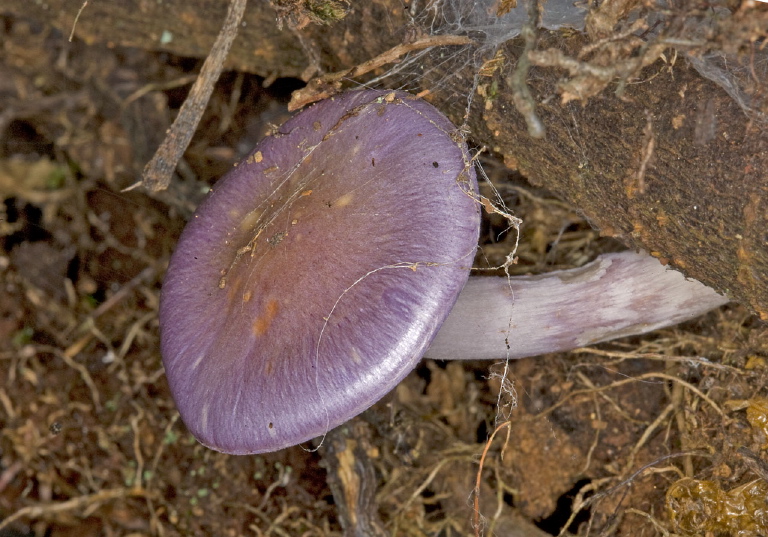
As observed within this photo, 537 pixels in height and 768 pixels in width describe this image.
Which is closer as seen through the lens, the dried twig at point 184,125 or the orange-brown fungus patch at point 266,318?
the orange-brown fungus patch at point 266,318

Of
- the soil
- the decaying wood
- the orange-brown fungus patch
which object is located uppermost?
the decaying wood

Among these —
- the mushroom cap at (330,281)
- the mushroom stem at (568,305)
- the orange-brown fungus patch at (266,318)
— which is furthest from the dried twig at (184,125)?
the mushroom stem at (568,305)

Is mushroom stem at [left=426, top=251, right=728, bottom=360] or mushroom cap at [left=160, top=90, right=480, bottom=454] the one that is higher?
mushroom cap at [left=160, top=90, right=480, bottom=454]

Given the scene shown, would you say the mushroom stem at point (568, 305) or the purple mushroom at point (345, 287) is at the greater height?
the purple mushroom at point (345, 287)

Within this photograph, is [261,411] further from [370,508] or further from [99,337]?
[99,337]

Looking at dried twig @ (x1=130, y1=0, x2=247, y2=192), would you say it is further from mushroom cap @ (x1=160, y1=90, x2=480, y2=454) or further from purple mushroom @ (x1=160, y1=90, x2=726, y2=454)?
mushroom cap @ (x1=160, y1=90, x2=480, y2=454)

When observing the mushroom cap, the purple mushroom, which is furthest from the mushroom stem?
the mushroom cap

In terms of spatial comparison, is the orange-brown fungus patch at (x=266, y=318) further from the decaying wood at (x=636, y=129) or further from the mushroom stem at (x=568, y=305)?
the decaying wood at (x=636, y=129)

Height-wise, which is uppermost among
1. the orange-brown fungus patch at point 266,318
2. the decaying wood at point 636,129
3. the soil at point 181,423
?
the decaying wood at point 636,129
